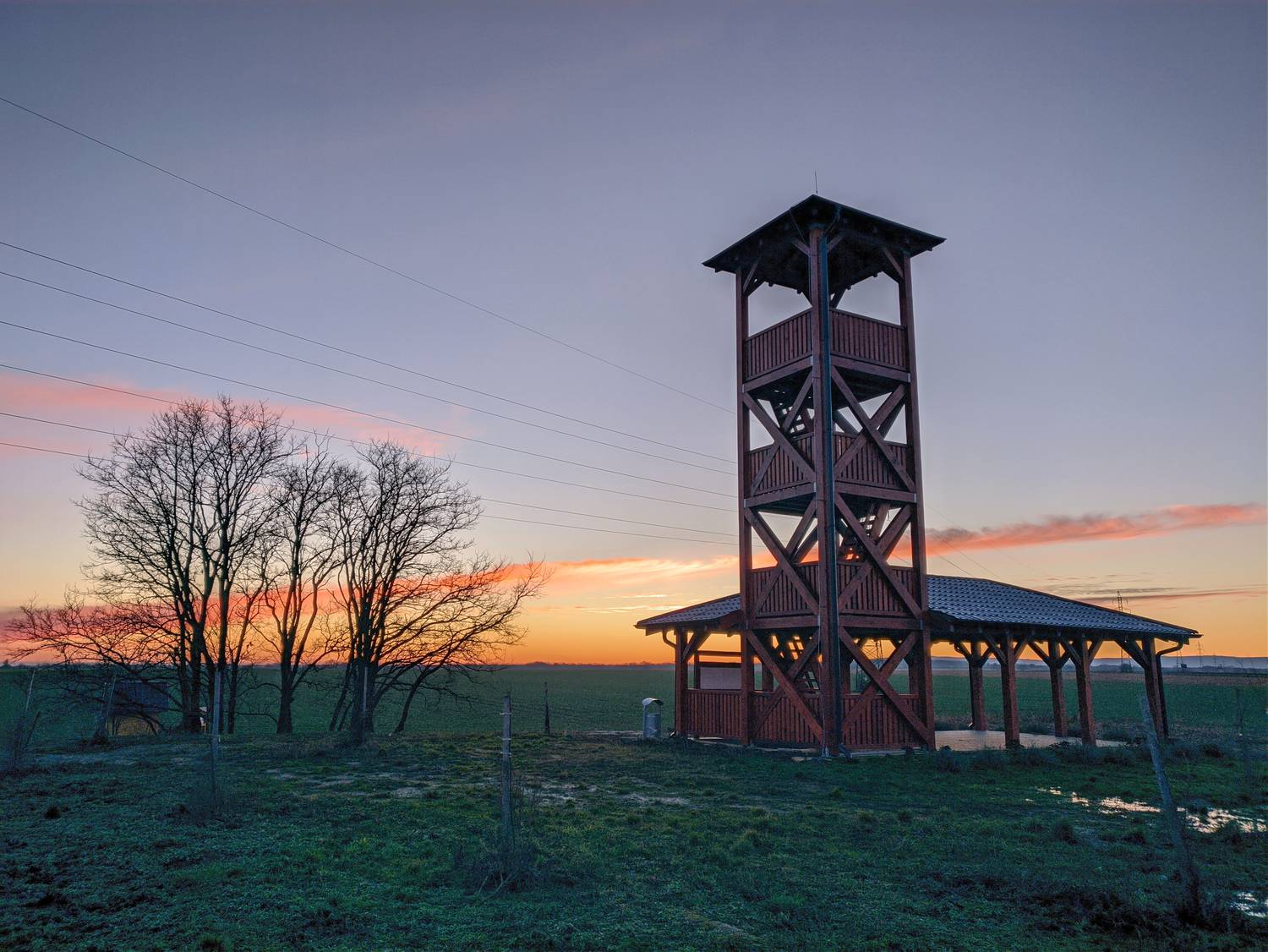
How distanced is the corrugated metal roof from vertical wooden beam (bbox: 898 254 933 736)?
Result: 73cm

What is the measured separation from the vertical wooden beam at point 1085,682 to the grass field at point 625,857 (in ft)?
15.2

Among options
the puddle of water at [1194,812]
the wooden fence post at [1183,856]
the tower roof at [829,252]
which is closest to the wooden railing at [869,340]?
the tower roof at [829,252]

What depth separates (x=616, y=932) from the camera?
22.6 feet

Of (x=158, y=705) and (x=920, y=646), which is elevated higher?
(x=920, y=646)

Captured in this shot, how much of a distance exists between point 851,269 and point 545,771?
669 inches

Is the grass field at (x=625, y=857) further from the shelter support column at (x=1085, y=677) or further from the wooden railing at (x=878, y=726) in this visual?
the shelter support column at (x=1085, y=677)

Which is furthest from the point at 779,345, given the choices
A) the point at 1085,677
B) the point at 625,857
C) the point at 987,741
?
the point at 625,857

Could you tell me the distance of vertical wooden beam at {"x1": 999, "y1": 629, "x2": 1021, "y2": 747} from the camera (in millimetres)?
21016

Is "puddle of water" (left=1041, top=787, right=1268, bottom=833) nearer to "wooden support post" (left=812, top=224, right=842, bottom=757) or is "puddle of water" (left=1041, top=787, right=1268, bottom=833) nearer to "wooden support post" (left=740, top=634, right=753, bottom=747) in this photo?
"wooden support post" (left=812, top=224, right=842, bottom=757)

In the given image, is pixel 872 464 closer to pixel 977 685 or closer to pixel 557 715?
pixel 977 685

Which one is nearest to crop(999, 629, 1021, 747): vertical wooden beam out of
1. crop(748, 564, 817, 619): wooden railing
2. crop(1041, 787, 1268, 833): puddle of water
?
crop(748, 564, 817, 619): wooden railing

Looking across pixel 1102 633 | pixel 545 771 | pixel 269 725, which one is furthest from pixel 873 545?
pixel 269 725

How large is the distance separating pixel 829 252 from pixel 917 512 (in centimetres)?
764

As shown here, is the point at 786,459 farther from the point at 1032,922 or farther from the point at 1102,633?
the point at 1032,922
